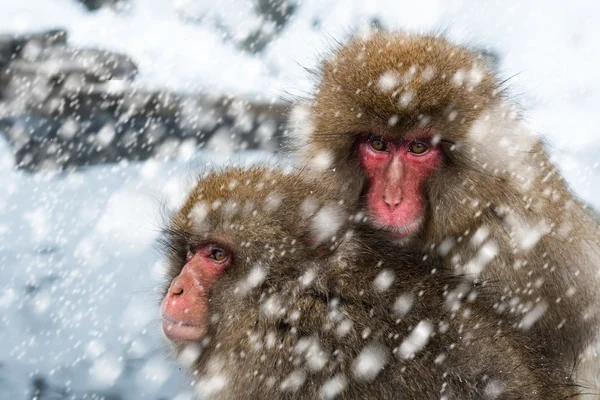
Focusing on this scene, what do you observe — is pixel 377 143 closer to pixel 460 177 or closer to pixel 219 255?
pixel 460 177

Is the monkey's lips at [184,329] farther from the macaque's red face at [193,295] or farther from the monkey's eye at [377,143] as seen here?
the monkey's eye at [377,143]

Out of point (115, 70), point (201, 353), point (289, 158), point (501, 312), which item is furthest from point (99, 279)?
point (501, 312)

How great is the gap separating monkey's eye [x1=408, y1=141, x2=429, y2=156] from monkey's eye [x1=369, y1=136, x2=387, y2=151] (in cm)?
12

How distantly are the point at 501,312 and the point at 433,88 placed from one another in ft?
3.12

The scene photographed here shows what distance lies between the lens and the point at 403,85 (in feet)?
9.19

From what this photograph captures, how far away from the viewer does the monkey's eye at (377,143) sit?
2977 millimetres

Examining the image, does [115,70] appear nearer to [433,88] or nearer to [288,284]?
[433,88]

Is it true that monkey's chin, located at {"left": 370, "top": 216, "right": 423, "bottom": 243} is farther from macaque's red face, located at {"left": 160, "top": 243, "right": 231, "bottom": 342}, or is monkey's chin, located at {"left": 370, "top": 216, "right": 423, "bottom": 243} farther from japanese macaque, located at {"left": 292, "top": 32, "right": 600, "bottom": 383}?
macaque's red face, located at {"left": 160, "top": 243, "right": 231, "bottom": 342}

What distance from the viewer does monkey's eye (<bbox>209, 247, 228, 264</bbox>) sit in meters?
2.45

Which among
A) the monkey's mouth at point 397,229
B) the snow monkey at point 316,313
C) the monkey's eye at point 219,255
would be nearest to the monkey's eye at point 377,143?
the monkey's mouth at point 397,229

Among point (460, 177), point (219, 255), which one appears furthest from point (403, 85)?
point (219, 255)

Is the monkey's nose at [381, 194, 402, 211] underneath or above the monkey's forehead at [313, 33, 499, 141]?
underneath

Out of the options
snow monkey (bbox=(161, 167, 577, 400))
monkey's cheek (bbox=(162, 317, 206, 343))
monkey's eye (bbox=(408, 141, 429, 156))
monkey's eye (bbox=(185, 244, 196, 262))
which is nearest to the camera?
snow monkey (bbox=(161, 167, 577, 400))

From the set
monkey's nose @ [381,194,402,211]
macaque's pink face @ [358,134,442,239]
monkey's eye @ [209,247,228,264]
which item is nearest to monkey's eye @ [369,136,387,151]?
macaque's pink face @ [358,134,442,239]
